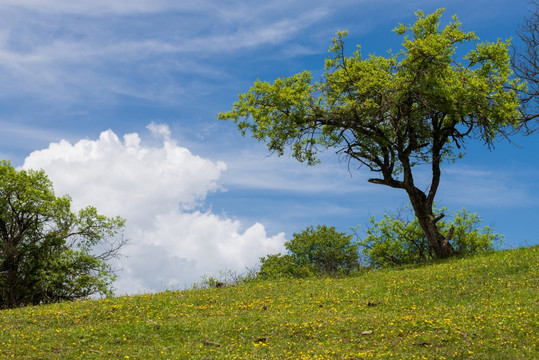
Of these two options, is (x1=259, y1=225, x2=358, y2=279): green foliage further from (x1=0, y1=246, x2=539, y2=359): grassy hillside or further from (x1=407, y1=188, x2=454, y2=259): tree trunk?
(x1=0, y1=246, x2=539, y2=359): grassy hillside

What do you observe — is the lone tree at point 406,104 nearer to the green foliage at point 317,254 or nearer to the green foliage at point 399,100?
the green foliage at point 399,100

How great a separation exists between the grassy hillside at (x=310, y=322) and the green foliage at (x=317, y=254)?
88.8 feet

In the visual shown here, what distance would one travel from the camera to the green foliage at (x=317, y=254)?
50.7 metres

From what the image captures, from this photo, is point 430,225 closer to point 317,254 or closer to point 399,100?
point 399,100

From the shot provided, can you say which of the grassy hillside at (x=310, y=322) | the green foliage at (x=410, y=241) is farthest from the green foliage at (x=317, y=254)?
the grassy hillside at (x=310, y=322)

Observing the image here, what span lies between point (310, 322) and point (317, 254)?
35.9 metres

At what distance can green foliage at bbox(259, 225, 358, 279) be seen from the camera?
166ft

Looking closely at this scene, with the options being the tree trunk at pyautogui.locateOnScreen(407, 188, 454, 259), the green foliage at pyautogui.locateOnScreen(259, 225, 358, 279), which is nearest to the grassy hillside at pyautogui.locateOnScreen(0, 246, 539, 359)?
the tree trunk at pyautogui.locateOnScreen(407, 188, 454, 259)

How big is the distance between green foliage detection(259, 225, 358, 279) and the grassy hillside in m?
27.1

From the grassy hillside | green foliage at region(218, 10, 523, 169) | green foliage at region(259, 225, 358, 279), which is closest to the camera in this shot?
the grassy hillside

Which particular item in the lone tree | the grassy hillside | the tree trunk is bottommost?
the grassy hillside

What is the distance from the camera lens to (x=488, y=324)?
15.0m

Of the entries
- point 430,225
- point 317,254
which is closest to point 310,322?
point 430,225

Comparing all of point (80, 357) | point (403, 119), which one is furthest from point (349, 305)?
point (403, 119)
